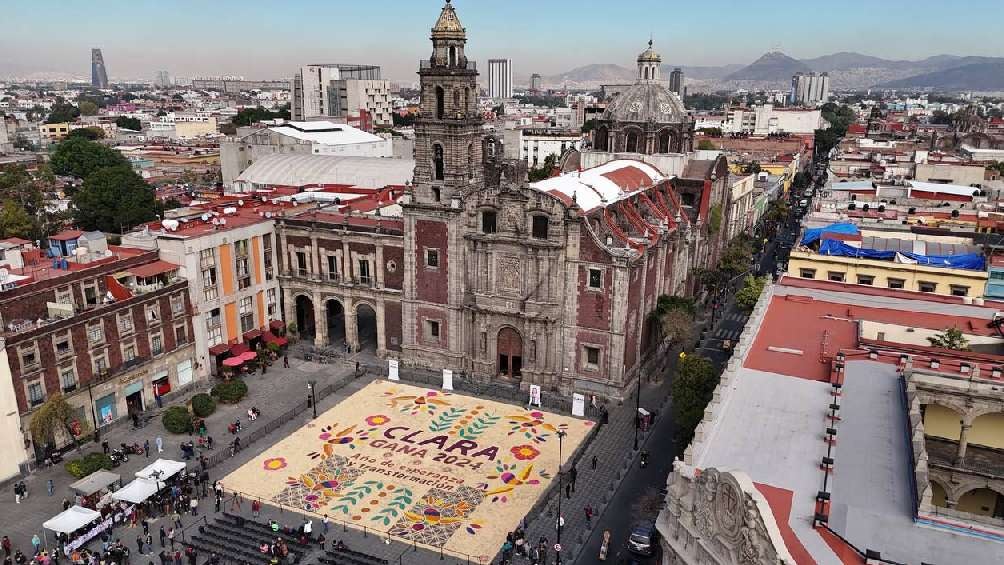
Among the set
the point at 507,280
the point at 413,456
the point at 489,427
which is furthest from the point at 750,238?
the point at 413,456

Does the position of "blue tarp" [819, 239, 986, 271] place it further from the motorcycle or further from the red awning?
the motorcycle

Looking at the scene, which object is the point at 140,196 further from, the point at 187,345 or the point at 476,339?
the point at 476,339

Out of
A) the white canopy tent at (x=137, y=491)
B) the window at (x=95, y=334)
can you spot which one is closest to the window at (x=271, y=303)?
the window at (x=95, y=334)

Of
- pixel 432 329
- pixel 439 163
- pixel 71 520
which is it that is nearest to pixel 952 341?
pixel 432 329

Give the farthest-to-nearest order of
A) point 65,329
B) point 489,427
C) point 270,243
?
point 270,243
point 489,427
point 65,329

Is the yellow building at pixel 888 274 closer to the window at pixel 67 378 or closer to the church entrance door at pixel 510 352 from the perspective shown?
the church entrance door at pixel 510 352

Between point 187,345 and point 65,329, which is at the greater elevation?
point 65,329
